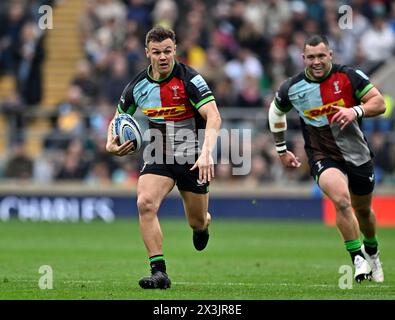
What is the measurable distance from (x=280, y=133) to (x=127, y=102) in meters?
1.97

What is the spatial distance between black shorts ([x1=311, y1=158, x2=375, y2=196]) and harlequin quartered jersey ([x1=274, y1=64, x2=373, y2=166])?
59 mm

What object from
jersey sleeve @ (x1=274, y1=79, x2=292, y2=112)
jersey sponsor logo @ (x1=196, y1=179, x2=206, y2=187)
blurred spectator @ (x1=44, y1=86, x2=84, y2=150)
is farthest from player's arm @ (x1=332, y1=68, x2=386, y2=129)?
blurred spectator @ (x1=44, y1=86, x2=84, y2=150)

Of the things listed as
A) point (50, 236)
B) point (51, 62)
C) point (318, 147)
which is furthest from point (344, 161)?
point (51, 62)

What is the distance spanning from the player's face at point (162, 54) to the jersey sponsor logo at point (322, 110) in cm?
173

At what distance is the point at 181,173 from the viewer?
37.9ft

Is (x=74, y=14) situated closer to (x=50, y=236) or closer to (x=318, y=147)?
(x=50, y=236)

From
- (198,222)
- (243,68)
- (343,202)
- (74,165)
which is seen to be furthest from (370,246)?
(243,68)

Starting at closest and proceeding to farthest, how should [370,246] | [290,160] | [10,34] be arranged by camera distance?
[370,246] → [290,160] → [10,34]

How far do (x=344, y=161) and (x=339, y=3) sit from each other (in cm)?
1472

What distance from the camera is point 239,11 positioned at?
25859 mm

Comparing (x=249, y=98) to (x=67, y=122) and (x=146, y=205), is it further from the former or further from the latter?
(x=146, y=205)

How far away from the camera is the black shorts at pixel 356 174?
1197 centimetres

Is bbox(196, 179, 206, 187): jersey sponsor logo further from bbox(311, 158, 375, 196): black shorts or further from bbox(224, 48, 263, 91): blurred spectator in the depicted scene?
bbox(224, 48, 263, 91): blurred spectator

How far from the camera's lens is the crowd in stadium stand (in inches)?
923
